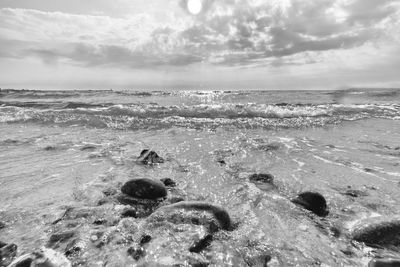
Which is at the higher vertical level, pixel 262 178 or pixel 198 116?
pixel 262 178

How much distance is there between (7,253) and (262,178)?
4108 millimetres

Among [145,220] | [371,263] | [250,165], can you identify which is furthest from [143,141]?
[371,263]

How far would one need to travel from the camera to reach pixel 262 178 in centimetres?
551

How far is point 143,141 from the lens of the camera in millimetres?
9297

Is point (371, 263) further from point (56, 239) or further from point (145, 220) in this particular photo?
point (56, 239)

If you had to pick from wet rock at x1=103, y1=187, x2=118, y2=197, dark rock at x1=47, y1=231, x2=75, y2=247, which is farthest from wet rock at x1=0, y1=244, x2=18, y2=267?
wet rock at x1=103, y1=187, x2=118, y2=197

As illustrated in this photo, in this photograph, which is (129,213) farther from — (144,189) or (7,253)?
(7,253)

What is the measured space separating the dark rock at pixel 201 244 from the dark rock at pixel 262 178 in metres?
2.34

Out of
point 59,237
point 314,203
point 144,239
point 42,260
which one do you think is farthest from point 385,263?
point 59,237

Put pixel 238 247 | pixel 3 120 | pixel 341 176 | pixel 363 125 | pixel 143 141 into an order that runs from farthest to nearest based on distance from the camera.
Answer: pixel 3 120, pixel 363 125, pixel 143 141, pixel 341 176, pixel 238 247

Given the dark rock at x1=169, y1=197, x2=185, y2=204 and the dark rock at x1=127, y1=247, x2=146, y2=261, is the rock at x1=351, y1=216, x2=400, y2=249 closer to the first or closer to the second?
the dark rock at x1=169, y1=197, x2=185, y2=204

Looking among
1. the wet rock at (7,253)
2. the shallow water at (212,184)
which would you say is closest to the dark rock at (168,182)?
the shallow water at (212,184)

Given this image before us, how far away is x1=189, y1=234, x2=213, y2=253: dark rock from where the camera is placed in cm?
315

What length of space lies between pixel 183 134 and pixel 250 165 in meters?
4.27
